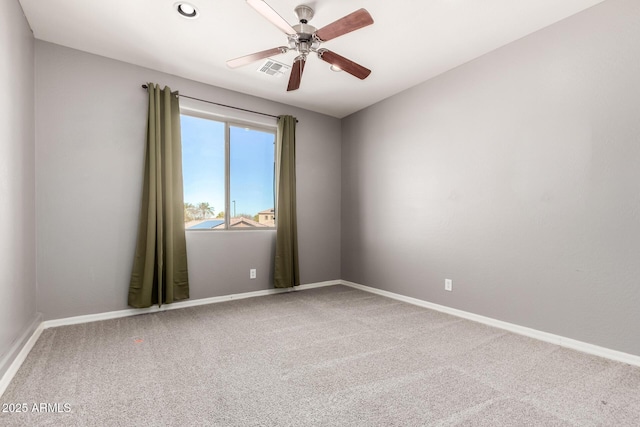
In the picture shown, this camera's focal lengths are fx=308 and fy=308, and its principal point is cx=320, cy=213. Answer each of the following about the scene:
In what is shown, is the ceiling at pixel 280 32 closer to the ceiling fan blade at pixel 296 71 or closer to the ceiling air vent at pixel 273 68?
the ceiling air vent at pixel 273 68

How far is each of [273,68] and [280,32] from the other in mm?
559

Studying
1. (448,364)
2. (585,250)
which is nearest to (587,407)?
(448,364)

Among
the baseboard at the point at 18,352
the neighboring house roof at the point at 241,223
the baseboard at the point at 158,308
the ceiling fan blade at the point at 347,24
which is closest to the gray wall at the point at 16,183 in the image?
the baseboard at the point at 18,352

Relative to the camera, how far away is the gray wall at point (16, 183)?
1971 millimetres

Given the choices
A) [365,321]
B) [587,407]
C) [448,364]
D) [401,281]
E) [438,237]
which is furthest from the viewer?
[401,281]

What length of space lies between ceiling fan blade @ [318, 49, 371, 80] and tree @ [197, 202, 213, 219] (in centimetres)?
222

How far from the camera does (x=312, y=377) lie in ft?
6.31

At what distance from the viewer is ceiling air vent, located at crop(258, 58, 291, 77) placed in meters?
3.12

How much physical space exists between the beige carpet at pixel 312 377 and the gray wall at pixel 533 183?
16.7 inches

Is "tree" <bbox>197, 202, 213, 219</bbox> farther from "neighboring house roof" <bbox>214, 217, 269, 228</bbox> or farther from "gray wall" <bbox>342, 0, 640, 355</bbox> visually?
"gray wall" <bbox>342, 0, 640, 355</bbox>

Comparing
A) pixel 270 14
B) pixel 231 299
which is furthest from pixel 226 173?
pixel 270 14

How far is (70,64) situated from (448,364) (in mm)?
4157

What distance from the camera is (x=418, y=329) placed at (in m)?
2.80

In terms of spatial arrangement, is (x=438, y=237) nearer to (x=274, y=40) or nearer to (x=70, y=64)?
(x=274, y=40)
